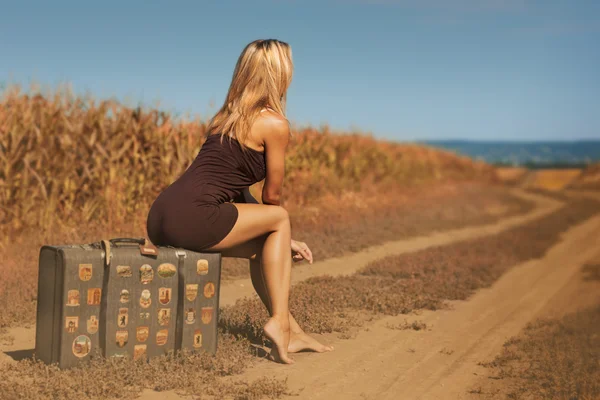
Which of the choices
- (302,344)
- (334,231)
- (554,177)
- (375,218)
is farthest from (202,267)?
(554,177)

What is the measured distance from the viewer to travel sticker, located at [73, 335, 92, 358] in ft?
13.7

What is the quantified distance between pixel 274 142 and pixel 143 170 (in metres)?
6.94

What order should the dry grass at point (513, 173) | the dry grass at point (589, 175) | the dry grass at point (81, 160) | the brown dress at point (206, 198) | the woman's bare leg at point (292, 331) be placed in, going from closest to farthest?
the brown dress at point (206, 198), the woman's bare leg at point (292, 331), the dry grass at point (81, 160), the dry grass at point (589, 175), the dry grass at point (513, 173)

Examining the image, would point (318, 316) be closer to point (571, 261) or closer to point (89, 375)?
point (89, 375)

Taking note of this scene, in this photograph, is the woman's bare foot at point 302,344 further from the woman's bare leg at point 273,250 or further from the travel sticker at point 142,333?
the travel sticker at point 142,333

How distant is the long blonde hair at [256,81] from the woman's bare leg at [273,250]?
466 millimetres

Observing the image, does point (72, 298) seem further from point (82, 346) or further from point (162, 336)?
point (162, 336)

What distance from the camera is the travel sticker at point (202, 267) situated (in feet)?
14.7

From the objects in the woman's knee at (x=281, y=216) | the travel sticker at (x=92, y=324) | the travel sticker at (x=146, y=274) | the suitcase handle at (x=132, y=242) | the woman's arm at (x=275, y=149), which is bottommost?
the travel sticker at (x=92, y=324)

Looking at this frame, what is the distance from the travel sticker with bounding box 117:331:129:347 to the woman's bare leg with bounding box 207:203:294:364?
759mm

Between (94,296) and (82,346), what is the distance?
0.32 metres

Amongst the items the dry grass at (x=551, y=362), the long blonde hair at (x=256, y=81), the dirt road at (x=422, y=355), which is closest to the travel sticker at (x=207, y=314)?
the dirt road at (x=422, y=355)

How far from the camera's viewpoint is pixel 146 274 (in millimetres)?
4301

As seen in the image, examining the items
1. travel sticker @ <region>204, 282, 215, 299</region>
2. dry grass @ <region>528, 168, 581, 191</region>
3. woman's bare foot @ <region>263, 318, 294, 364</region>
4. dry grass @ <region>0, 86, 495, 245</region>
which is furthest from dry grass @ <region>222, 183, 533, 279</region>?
dry grass @ <region>528, 168, 581, 191</region>
